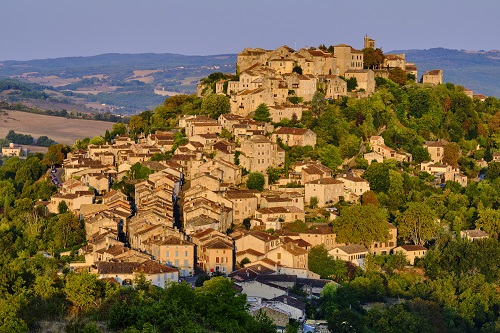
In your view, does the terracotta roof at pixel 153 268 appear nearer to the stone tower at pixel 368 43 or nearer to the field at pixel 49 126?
the stone tower at pixel 368 43

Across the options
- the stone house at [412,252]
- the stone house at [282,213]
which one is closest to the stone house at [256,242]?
the stone house at [282,213]

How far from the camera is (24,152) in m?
88.5

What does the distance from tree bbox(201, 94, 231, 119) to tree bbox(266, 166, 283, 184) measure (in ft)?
21.5

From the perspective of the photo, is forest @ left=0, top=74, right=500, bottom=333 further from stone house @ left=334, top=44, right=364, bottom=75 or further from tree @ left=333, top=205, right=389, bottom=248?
stone house @ left=334, top=44, right=364, bottom=75

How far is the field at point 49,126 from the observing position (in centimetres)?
10150

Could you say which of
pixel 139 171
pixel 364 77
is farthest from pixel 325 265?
pixel 364 77

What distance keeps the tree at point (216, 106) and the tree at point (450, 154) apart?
11.3 meters

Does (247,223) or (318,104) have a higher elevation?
(318,104)

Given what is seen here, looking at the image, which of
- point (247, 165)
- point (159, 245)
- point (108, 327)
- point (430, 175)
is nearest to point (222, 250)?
point (159, 245)

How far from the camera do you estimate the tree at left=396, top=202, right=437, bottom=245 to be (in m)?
43.0

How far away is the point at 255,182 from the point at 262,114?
661 cm

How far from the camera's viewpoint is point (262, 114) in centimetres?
4978

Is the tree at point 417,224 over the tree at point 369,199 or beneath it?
beneath

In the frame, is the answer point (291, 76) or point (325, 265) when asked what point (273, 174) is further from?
point (291, 76)
